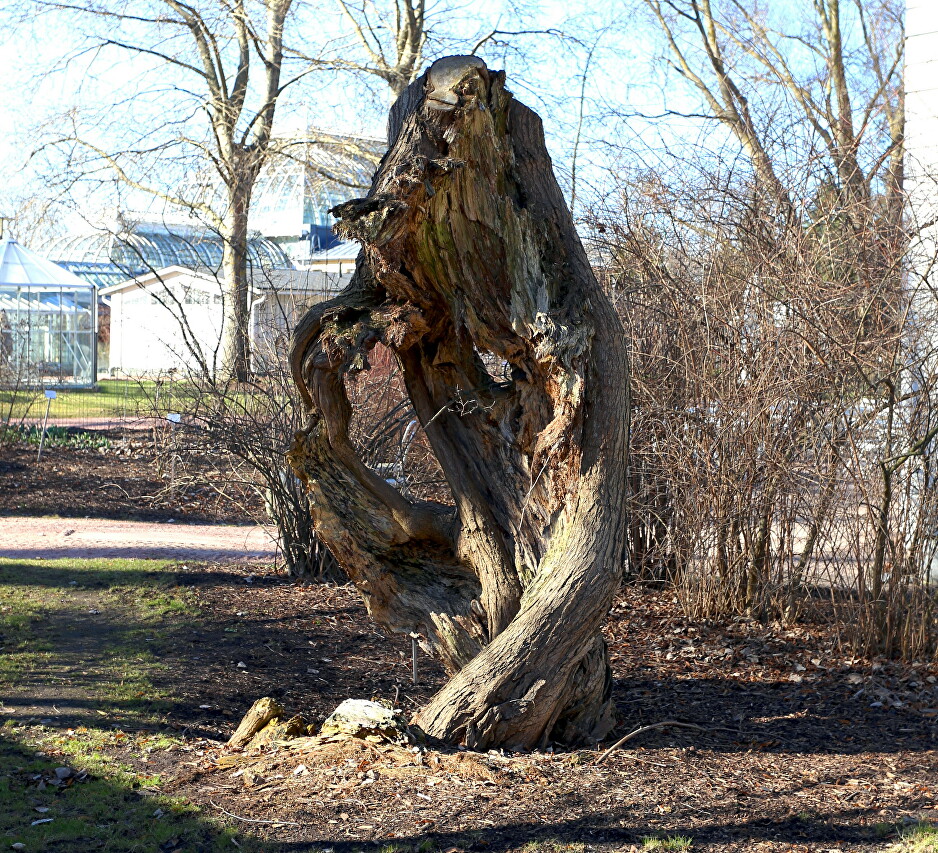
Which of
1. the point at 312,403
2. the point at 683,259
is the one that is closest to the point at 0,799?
the point at 312,403

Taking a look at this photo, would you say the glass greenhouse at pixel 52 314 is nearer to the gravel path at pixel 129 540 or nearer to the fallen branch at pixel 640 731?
the gravel path at pixel 129 540

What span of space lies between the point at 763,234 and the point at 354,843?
15.9ft

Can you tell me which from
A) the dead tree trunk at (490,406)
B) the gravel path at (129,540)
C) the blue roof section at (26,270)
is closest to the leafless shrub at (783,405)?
the dead tree trunk at (490,406)

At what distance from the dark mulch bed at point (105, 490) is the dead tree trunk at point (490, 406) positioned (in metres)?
4.85

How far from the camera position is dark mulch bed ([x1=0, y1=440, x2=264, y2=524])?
11273mm

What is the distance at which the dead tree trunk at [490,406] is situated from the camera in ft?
14.0

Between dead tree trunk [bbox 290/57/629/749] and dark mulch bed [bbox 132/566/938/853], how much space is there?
1.41 feet

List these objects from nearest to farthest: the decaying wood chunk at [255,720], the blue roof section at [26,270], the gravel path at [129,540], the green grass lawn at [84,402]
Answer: the decaying wood chunk at [255,720], the gravel path at [129,540], the green grass lawn at [84,402], the blue roof section at [26,270]

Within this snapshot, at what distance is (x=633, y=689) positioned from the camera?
5.80 metres

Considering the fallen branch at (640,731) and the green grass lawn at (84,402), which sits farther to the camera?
the green grass lawn at (84,402)

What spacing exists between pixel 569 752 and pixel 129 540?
6339mm

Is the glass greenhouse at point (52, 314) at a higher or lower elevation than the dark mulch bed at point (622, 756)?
higher

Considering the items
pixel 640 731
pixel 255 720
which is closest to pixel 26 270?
pixel 255 720

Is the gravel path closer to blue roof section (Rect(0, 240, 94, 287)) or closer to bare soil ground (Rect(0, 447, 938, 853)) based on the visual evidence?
bare soil ground (Rect(0, 447, 938, 853))
